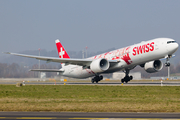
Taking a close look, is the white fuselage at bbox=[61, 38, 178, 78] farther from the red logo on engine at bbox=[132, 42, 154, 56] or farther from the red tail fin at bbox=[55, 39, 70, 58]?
the red tail fin at bbox=[55, 39, 70, 58]

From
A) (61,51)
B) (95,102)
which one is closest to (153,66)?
(61,51)

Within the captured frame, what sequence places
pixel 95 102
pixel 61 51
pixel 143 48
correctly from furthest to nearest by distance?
pixel 61 51, pixel 143 48, pixel 95 102

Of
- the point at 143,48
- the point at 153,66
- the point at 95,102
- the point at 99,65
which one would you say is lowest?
the point at 95,102

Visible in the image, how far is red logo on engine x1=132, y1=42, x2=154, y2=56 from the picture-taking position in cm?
3917

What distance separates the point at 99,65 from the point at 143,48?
6.88 m

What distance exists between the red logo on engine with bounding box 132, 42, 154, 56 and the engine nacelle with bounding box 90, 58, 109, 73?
4716 millimetres

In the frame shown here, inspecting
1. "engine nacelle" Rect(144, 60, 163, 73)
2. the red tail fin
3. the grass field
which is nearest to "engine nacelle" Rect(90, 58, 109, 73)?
"engine nacelle" Rect(144, 60, 163, 73)

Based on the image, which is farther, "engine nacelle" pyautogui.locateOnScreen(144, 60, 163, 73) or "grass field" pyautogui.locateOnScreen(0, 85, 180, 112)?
"engine nacelle" pyautogui.locateOnScreen(144, 60, 163, 73)

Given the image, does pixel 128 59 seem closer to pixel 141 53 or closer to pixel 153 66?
pixel 141 53

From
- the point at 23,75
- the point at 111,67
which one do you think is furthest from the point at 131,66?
the point at 23,75

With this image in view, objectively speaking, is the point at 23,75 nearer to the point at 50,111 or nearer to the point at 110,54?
the point at 110,54

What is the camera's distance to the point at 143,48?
39844 millimetres

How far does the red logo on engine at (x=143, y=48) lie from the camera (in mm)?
39175

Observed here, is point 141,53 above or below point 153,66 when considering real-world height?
above
